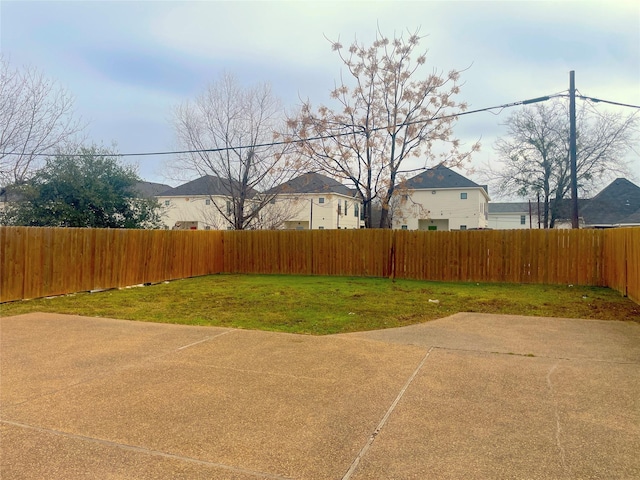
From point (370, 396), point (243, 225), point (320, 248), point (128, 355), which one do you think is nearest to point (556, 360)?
point (370, 396)

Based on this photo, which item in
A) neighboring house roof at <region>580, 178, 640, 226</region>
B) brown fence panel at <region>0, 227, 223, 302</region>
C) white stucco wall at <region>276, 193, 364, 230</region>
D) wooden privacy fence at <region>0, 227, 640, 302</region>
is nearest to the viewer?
brown fence panel at <region>0, 227, 223, 302</region>

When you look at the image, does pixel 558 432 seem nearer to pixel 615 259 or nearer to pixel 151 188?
pixel 615 259

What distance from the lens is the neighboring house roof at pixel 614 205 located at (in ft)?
106

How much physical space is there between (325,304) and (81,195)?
35.4ft

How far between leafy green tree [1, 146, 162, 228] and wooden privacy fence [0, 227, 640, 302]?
3.09m

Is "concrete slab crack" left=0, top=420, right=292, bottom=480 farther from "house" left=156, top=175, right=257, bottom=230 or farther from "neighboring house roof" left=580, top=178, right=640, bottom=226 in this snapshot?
"neighboring house roof" left=580, top=178, right=640, bottom=226

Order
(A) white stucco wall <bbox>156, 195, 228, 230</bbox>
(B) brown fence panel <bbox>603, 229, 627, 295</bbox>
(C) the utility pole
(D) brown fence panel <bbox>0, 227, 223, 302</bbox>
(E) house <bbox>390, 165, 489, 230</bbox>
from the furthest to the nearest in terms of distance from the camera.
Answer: (E) house <bbox>390, 165, 489, 230</bbox>, (A) white stucco wall <bbox>156, 195, 228, 230</bbox>, (C) the utility pole, (B) brown fence panel <bbox>603, 229, 627, 295</bbox>, (D) brown fence panel <bbox>0, 227, 223, 302</bbox>

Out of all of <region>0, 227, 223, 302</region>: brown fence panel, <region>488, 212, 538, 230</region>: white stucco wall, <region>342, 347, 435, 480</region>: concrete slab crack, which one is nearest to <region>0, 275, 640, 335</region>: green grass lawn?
<region>0, 227, 223, 302</region>: brown fence panel

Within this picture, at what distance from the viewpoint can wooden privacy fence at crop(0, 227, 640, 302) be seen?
10500mm

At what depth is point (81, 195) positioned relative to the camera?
1570 centimetres

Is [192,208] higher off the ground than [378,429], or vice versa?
[192,208]

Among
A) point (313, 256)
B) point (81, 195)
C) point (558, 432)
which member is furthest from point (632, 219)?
point (558, 432)

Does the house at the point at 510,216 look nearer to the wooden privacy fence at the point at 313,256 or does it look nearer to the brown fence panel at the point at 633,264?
the wooden privacy fence at the point at 313,256

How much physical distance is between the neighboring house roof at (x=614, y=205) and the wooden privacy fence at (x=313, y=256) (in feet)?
73.3
